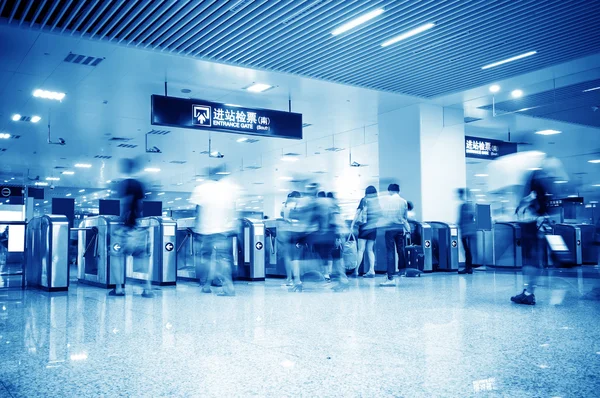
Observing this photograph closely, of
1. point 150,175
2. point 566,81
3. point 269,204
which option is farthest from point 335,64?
point 269,204

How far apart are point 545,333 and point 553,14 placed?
14.7 feet

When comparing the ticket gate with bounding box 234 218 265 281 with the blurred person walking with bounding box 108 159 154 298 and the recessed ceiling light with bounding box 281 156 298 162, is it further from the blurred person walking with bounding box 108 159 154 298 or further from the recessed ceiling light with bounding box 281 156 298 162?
the recessed ceiling light with bounding box 281 156 298 162

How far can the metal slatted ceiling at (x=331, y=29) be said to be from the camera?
5996 millimetres

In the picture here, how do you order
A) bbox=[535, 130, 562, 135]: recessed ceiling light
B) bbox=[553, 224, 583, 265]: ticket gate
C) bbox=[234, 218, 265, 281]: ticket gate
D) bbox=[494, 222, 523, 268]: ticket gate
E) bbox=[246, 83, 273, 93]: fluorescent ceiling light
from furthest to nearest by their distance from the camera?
bbox=[535, 130, 562, 135]: recessed ceiling light
bbox=[553, 224, 583, 265]: ticket gate
bbox=[494, 222, 523, 268]: ticket gate
bbox=[246, 83, 273, 93]: fluorescent ceiling light
bbox=[234, 218, 265, 281]: ticket gate

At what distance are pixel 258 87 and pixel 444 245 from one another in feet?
16.4

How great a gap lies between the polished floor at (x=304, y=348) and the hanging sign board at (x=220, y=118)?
3.79 m

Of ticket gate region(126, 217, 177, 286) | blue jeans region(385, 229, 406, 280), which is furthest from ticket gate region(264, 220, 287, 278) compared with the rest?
blue jeans region(385, 229, 406, 280)

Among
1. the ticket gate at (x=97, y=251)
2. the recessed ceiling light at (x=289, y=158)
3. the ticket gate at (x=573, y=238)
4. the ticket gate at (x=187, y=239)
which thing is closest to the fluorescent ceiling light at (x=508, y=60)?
the ticket gate at (x=187, y=239)

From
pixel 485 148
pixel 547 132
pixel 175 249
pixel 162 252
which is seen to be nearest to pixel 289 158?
pixel 485 148

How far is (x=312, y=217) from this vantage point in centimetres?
684

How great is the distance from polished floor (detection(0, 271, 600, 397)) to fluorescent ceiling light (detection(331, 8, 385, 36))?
346 cm

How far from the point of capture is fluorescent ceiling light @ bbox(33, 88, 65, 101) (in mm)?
9825

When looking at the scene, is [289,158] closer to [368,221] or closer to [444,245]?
[444,245]

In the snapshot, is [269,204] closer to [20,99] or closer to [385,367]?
[20,99]
